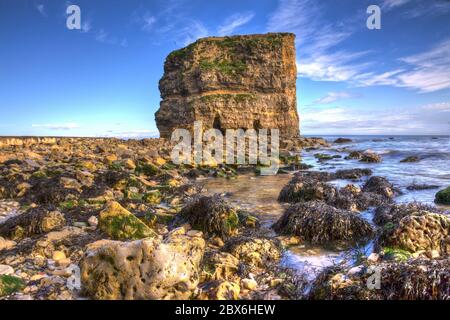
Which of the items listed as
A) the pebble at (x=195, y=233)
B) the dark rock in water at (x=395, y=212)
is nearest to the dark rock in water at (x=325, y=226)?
the dark rock in water at (x=395, y=212)

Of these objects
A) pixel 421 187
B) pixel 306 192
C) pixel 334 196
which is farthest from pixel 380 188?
pixel 306 192

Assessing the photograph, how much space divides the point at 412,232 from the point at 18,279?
5037mm

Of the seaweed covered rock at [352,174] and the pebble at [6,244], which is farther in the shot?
the seaweed covered rock at [352,174]

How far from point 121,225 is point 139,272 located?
221 centimetres

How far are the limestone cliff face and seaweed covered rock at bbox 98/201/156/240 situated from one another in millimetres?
35236

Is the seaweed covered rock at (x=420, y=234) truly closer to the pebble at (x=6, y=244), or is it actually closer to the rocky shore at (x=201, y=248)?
the rocky shore at (x=201, y=248)

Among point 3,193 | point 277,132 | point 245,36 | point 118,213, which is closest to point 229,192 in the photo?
point 118,213

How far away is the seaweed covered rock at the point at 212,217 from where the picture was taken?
18.7 feet

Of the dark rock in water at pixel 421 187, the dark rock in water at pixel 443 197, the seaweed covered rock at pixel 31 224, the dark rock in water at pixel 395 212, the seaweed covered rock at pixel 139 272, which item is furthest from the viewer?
the dark rock in water at pixel 421 187

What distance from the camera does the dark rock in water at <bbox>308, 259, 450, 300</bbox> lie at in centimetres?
313

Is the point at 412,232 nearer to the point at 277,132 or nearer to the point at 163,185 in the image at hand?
the point at 163,185

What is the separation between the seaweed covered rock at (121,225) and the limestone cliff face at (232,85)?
35.2m

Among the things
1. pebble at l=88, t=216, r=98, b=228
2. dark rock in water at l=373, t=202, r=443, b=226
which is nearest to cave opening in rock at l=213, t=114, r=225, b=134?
dark rock in water at l=373, t=202, r=443, b=226

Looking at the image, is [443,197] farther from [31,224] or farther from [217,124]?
[217,124]
